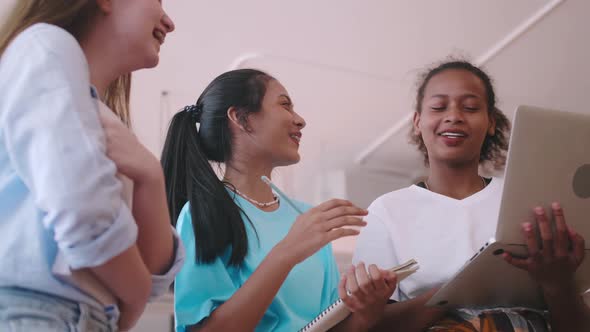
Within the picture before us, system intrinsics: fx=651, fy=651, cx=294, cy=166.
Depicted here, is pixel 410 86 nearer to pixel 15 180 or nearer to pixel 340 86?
pixel 340 86

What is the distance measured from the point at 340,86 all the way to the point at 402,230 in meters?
1.95

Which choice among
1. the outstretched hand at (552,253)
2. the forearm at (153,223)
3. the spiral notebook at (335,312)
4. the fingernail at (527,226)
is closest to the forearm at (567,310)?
the outstretched hand at (552,253)

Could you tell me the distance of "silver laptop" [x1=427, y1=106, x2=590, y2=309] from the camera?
1097 millimetres

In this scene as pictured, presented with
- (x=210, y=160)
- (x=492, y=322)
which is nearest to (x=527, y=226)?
(x=492, y=322)

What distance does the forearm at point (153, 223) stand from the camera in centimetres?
77

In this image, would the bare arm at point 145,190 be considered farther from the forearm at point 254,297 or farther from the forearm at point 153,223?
the forearm at point 254,297

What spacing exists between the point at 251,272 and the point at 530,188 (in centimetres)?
55

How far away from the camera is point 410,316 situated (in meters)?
1.26

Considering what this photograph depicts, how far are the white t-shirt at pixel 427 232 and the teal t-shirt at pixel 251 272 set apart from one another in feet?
0.37

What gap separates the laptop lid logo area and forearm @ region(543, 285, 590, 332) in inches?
7.1

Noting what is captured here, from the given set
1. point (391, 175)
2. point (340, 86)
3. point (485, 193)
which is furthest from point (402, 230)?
point (391, 175)

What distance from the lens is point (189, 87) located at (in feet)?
10.5

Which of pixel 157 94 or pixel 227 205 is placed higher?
pixel 227 205

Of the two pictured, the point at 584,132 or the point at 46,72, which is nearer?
the point at 46,72
